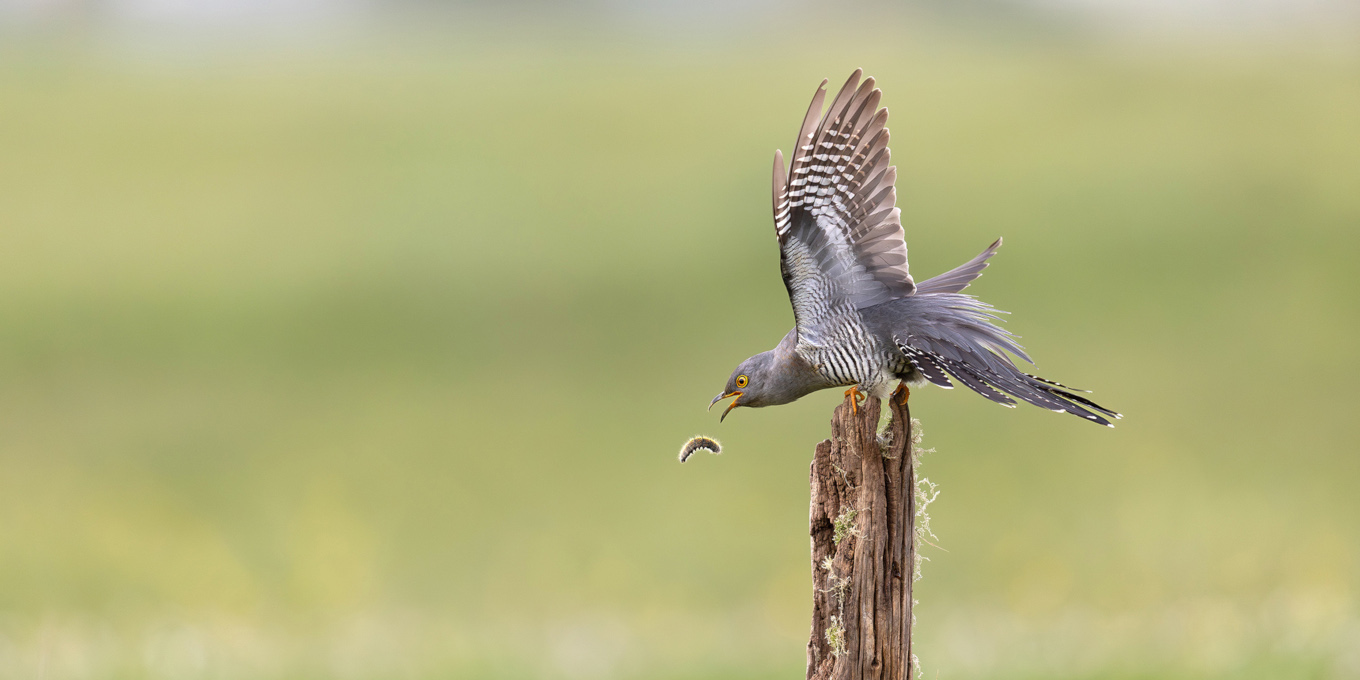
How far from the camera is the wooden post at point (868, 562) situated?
405 centimetres

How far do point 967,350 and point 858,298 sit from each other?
52 cm

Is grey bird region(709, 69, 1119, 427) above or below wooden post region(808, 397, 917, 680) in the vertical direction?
above

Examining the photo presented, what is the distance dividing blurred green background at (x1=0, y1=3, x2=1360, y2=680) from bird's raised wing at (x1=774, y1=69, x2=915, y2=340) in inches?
201

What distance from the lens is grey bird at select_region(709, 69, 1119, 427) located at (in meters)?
4.35

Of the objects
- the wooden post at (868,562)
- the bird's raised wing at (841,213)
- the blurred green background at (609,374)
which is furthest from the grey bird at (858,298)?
the blurred green background at (609,374)

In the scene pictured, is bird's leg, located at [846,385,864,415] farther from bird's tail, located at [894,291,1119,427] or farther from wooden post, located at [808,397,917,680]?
bird's tail, located at [894,291,1119,427]

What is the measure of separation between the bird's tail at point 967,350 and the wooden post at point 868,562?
36cm

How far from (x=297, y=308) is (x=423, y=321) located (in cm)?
266

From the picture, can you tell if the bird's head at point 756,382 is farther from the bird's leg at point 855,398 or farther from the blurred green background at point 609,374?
the blurred green background at point 609,374

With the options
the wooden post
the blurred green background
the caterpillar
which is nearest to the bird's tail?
the wooden post

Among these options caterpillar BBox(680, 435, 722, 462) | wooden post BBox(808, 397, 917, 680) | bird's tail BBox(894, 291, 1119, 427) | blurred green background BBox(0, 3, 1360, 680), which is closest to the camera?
wooden post BBox(808, 397, 917, 680)

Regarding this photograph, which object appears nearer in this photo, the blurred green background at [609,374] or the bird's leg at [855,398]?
the bird's leg at [855,398]

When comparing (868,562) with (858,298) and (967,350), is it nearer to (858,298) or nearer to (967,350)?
(967,350)

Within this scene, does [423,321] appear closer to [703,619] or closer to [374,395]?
[374,395]
